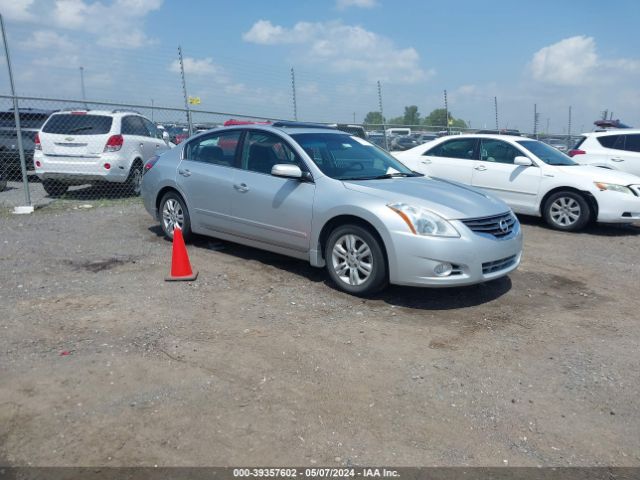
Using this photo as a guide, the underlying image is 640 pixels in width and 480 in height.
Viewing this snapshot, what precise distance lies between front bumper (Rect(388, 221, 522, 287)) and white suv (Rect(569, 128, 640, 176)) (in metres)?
8.34

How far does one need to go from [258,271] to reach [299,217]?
2.87 feet

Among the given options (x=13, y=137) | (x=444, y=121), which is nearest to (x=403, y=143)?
(x=444, y=121)

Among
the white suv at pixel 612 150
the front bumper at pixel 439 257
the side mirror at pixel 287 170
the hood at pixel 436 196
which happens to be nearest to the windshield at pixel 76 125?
the side mirror at pixel 287 170

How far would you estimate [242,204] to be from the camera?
20.0 ft

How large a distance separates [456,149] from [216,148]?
194 inches

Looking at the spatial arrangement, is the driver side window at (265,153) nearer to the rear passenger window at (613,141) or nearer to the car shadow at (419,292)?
the car shadow at (419,292)

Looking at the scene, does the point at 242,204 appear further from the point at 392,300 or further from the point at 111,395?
the point at 111,395

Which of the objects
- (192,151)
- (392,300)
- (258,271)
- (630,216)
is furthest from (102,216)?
(630,216)

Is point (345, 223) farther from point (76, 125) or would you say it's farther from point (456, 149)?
point (76, 125)

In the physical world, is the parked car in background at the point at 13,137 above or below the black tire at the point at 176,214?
above

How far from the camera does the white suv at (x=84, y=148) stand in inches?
398

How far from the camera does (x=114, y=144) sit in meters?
10.2

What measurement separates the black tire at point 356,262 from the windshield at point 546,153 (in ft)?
17.6

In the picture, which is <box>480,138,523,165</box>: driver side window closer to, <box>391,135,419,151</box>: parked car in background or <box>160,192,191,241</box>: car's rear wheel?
<box>160,192,191,241</box>: car's rear wheel
